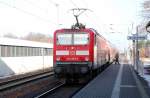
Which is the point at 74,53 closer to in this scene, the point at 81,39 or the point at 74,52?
the point at 74,52

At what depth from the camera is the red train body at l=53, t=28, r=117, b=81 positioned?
20812mm

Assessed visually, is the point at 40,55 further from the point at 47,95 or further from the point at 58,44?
the point at 47,95

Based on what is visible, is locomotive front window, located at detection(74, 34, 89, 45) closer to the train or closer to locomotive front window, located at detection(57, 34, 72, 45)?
locomotive front window, located at detection(57, 34, 72, 45)

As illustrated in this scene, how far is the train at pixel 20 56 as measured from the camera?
33719 mm

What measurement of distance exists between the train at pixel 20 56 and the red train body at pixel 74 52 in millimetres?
12126

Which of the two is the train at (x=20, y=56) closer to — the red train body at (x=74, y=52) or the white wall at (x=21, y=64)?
the white wall at (x=21, y=64)

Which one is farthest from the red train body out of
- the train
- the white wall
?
the white wall

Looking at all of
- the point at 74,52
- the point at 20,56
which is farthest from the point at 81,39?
the point at 20,56

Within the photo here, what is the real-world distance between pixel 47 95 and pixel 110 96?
3037mm

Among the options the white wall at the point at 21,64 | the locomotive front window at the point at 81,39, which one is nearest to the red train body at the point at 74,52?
the locomotive front window at the point at 81,39

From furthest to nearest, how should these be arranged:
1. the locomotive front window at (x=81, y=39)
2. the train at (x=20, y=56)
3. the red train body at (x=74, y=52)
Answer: the train at (x=20, y=56) < the locomotive front window at (x=81, y=39) < the red train body at (x=74, y=52)

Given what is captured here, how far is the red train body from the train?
12.1m

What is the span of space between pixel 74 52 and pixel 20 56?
18114 mm

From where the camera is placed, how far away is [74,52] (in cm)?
2123
